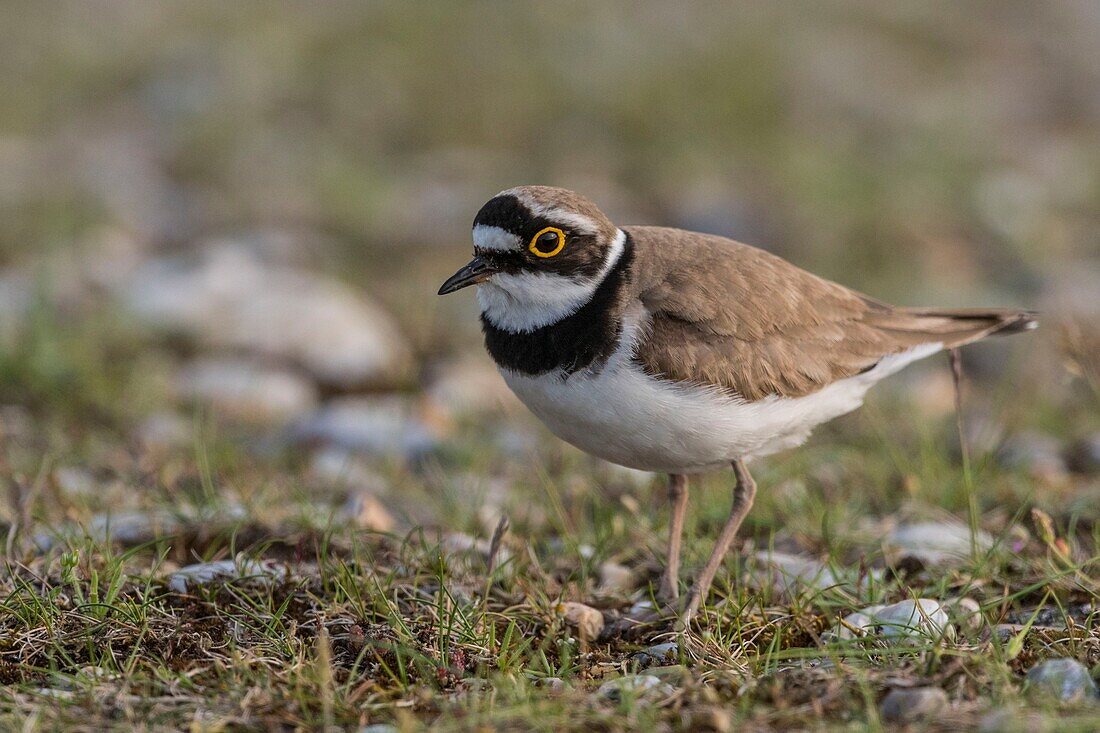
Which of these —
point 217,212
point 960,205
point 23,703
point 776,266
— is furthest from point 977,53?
point 23,703

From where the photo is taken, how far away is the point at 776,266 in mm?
4531

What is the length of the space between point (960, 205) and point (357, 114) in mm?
5501

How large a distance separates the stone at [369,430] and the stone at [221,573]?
71.3 inches

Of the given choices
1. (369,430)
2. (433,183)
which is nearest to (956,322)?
(369,430)

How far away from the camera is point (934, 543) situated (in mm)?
4516

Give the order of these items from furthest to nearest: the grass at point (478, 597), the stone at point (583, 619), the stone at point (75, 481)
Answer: the stone at point (75, 481) < the stone at point (583, 619) < the grass at point (478, 597)

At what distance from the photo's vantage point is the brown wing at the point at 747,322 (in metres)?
4.12

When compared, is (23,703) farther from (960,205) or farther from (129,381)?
(960,205)

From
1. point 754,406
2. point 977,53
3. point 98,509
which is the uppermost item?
point 977,53

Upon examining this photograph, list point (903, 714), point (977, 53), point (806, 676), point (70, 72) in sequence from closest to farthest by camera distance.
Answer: point (903, 714) → point (806, 676) → point (70, 72) → point (977, 53)

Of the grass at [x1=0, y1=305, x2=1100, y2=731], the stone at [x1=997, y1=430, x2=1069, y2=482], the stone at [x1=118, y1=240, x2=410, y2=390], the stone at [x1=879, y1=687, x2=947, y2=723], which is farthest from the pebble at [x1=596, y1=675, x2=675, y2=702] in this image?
the stone at [x1=118, y1=240, x2=410, y2=390]

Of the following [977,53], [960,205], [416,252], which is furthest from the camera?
[977,53]

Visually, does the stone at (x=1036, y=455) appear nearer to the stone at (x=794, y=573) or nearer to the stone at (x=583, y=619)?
the stone at (x=794, y=573)

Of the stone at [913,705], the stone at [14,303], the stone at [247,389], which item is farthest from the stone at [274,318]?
the stone at [913,705]
